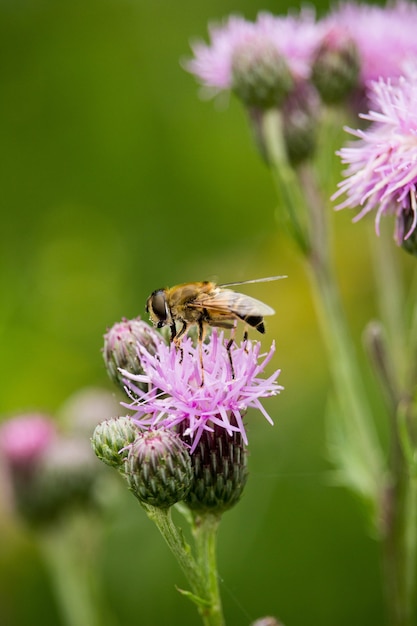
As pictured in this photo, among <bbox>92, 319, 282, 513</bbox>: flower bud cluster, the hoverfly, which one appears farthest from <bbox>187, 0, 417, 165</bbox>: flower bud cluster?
<bbox>92, 319, 282, 513</bbox>: flower bud cluster

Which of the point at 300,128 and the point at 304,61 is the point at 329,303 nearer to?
the point at 300,128

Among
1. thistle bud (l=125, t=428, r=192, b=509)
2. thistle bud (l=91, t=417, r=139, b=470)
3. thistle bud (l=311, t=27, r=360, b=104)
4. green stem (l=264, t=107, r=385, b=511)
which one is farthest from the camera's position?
thistle bud (l=311, t=27, r=360, b=104)

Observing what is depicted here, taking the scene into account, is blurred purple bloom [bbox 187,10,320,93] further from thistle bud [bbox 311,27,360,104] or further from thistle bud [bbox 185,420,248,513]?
thistle bud [bbox 185,420,248,513]

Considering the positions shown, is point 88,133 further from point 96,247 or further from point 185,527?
point 185,527

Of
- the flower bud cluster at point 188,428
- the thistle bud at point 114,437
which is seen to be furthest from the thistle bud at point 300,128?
the thistle bud at point 114,437

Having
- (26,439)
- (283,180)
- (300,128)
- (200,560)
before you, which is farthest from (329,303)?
(26,439)

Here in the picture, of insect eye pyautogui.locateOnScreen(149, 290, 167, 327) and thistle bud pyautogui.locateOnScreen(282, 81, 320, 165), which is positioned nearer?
insect eye pyautogui.locateOnScreen(149, 290, 167, 327)

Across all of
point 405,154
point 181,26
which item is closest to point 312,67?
point 405,154
